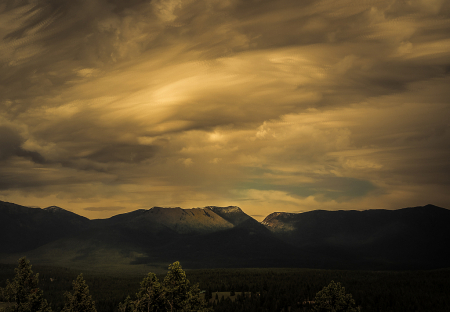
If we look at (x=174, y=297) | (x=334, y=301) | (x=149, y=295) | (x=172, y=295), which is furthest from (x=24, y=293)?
(x=334, y=301)

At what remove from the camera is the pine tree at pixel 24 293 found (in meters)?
94.5

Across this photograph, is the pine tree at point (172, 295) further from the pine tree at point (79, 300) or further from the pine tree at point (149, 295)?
the pine tree at point (79, 300)

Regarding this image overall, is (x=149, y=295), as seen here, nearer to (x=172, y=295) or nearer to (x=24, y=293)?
(x=172, y=295)

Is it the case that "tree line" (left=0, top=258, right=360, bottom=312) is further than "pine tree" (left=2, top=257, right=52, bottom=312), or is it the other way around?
"pine tree" (left=2, top=257, right=52, bottom=312)

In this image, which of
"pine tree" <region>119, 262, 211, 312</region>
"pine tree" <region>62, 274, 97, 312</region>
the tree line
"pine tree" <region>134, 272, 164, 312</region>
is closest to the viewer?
the tree line

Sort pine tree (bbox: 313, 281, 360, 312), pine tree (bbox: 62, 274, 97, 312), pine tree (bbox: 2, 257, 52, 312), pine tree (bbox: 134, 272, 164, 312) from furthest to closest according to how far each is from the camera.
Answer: pine tree (bbox: 2, 257, 52, 312)
pine tree (bbox: 62, 274, 97, 312)
pine tree (bbox: 134, 272, 164, 312)
pine tree (bbox: 313, 281, 360, 312)

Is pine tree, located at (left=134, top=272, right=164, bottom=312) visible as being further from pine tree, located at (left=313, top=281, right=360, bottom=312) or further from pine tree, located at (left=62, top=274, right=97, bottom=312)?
pine tree, located at (left=313, top=281, right=360, bottom=312)

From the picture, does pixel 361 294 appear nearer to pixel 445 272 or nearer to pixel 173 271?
pixel 445 272

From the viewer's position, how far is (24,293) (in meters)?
96.9

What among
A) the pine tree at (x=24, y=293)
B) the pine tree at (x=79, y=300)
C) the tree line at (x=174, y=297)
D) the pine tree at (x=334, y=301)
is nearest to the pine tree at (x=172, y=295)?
the tree line at (x=174, y=297)

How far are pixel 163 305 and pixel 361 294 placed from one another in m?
99.1

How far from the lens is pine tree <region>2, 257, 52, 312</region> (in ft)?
310

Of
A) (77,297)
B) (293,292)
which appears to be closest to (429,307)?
(293,292)

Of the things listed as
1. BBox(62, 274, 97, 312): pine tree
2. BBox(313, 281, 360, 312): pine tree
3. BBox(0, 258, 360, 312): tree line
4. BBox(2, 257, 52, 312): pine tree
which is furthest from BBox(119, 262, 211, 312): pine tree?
BBox(2, 257, 52, 312): pine tree
